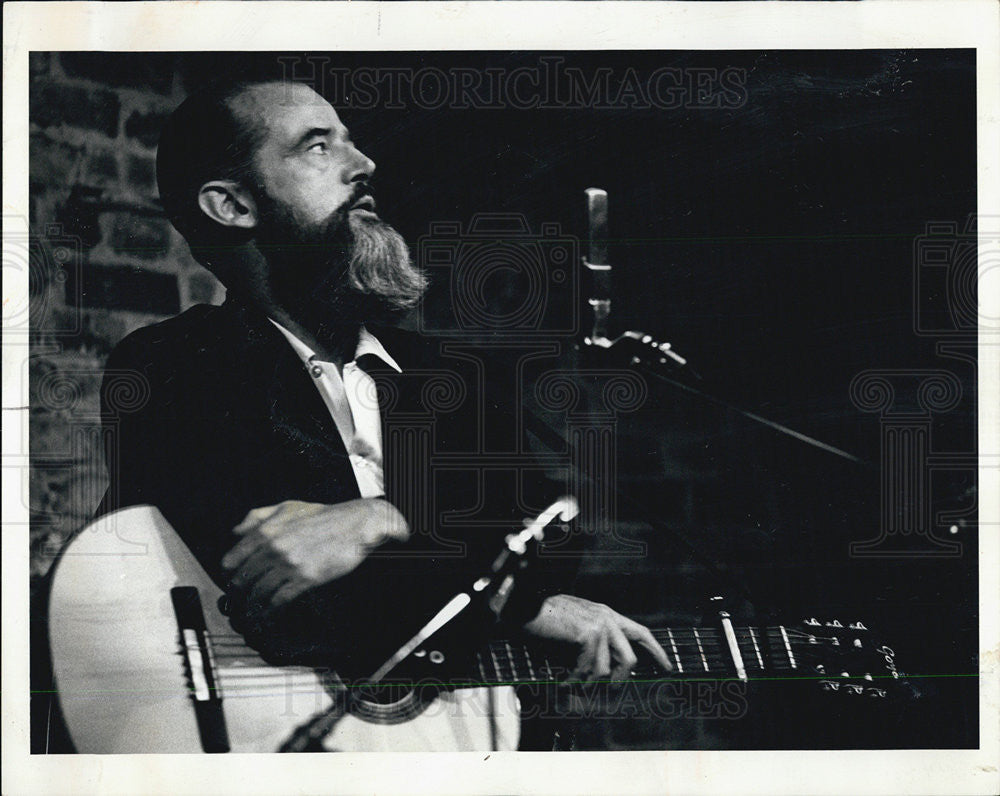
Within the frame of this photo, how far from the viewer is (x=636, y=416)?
4.79 feet

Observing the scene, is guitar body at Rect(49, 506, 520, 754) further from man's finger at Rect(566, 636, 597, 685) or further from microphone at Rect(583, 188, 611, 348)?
microphone at Rect(583, 188, 611, 348)

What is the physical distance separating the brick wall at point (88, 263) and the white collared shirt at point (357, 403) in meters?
0.21

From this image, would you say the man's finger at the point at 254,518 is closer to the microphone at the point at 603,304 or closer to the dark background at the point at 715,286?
the dark background at the point at 715,286

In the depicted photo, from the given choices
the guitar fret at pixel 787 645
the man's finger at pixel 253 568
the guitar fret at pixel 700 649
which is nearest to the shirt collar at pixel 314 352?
the man's finger at pixel 253 568

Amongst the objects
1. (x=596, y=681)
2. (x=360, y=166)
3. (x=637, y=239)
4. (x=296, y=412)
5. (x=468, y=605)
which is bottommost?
(x=596, y=681)

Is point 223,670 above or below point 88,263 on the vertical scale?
below

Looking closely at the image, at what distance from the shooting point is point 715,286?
57.9 inches

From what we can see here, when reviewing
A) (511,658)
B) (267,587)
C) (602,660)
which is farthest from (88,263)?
(602,660)

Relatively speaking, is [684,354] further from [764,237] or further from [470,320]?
[470,320]

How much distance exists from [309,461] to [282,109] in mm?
588

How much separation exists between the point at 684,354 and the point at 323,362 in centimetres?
60

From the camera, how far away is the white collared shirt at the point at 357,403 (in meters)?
1.44

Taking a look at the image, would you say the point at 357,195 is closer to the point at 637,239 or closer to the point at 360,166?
the point at 360,166

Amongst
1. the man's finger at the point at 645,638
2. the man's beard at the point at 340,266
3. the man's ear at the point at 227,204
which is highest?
the man's ear at the point at 227,204
